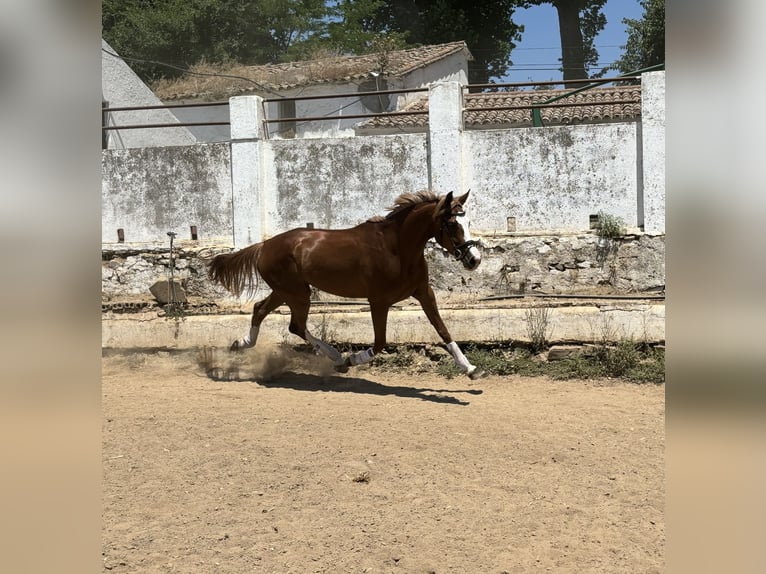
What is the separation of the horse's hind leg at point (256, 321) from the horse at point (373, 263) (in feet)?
0.04

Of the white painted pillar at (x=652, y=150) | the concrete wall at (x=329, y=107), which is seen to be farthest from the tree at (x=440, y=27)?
the white painted pillar at (x=652, y=150)

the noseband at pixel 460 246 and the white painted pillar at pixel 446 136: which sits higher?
the white painted pillar at pixel 446 136

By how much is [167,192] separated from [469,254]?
7.50 meters

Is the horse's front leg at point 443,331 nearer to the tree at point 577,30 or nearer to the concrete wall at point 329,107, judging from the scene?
the concrete wall at point 329,107

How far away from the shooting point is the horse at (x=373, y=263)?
23.4 ft

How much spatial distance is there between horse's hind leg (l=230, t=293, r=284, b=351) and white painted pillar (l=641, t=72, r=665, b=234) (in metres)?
6.02

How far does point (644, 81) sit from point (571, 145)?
139 centimetres

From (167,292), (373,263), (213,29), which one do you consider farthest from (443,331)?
(213,29)

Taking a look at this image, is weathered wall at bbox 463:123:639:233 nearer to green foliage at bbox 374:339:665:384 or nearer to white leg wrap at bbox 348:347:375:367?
green foliage at bbox 374:339:665:384

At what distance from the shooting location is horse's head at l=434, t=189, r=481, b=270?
→ 685 centimetres

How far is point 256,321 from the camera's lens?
8.23 meters

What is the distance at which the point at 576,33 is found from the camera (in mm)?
27625
